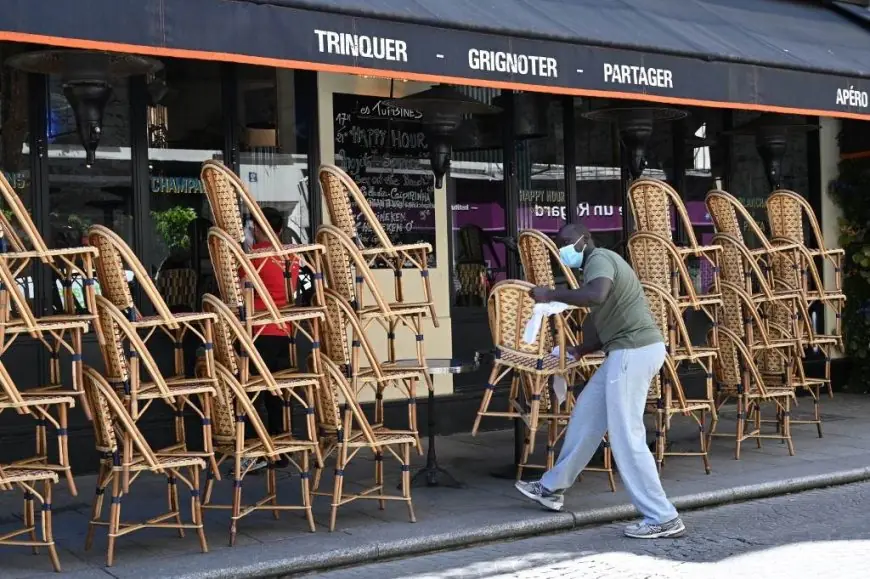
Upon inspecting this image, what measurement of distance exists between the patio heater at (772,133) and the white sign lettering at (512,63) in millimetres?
4282

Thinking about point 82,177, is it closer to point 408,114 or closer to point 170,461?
point 408,114

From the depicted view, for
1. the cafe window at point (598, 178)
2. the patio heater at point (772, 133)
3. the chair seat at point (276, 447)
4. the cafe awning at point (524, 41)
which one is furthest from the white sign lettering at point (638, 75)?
the chair seat at point (276, 447)

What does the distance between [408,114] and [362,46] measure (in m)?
3.23

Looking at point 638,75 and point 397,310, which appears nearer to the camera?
point 397,310

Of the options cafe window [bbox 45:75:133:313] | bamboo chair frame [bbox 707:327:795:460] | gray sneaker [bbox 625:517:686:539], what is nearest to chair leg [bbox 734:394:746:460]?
bamboo chair frame [bbox 707:327:795:460]

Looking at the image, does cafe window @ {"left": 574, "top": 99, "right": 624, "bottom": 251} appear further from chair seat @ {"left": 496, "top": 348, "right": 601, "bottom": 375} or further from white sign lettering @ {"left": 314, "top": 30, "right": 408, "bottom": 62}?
white sign lettering @ {"left": 314, "top": 30, "right": 408, "bottom": 62}

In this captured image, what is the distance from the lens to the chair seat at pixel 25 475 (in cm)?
607

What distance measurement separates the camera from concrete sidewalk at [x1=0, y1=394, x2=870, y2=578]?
6.47 meters

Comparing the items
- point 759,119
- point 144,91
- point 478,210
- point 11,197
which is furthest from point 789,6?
point 11,197

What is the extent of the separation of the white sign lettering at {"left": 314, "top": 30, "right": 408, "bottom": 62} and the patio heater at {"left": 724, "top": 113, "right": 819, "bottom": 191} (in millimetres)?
5598

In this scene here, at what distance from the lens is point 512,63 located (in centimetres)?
820

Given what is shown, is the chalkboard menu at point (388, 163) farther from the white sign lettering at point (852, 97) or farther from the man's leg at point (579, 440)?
the white sign lettering at point (852, 97)

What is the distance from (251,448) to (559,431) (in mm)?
3205

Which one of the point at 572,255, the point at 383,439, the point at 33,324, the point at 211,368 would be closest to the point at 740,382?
the point at 572,255
